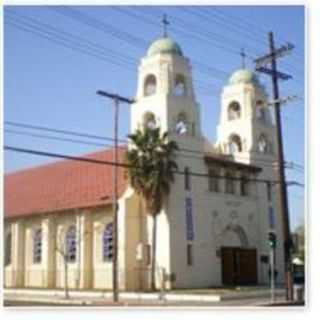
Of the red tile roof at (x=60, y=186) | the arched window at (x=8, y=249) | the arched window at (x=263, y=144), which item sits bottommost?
the arched window at (x=8, y=249)

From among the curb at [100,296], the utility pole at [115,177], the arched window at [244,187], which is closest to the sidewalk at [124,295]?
the curb at [100,296]

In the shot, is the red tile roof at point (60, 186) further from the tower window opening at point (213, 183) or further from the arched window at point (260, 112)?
the arched window at point (260, 112)

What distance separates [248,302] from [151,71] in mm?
7581

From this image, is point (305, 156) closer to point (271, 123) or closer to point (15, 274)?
point (15, 274)

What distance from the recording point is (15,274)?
1386 cm

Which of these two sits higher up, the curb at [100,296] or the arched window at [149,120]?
the arched window at [149,120]

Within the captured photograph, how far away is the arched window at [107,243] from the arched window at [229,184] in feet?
9.54

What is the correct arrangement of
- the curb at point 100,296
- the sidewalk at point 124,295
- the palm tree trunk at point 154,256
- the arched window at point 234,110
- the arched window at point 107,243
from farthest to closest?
the arched window at point 234,110
the arched window at point 107,243
the palm tree trunk at point 154,256
the sidewalk at point 124,295
the curb at point 100,296

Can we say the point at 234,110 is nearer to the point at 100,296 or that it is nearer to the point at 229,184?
the point at 229,184

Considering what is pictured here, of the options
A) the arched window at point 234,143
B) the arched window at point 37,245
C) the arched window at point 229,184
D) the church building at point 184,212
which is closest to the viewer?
the arched window at point 37,245

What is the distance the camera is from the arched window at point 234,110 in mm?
20384

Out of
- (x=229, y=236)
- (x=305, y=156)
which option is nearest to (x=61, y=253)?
(x=229, y=236)

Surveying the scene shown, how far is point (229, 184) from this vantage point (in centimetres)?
2055

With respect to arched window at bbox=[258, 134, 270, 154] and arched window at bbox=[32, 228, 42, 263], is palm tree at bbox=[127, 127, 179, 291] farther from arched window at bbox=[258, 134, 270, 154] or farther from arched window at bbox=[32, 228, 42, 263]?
arched window at bbox=[32, 228, 42, 263]
